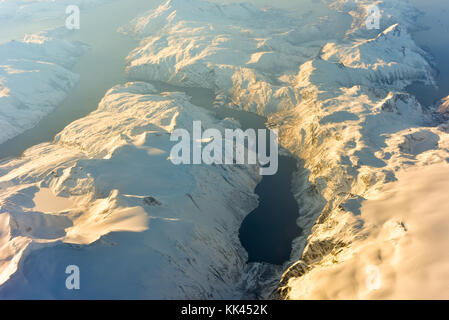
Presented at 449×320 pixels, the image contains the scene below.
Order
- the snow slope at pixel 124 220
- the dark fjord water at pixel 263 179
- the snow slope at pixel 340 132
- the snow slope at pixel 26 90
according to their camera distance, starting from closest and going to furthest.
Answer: the snow slope at pixel 340 132
the snow slope at pixel 124 220
the dark fjord water at pixel 263 179
the snow slope at pixel 26 90

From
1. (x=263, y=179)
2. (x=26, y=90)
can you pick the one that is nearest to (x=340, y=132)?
(x=263, y=179)

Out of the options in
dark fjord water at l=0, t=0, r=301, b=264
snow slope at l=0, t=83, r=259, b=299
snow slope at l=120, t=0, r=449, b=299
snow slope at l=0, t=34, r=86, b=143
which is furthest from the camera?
snow slope at l=0, t=34, r=86, b=143

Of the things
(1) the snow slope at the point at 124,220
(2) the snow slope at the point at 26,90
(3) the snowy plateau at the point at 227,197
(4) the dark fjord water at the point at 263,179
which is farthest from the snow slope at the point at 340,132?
(2) the snow slope at the point at 26,90

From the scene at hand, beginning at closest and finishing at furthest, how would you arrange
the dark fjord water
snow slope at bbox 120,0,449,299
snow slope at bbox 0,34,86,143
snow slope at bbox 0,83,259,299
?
snow slope at bbox 120,0,449,299 < snow slope at bbox 0,83,259,299 < the dark fjord water < snow slope at bbox 0,34,86,143

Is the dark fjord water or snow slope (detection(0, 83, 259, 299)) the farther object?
the dark fjord water

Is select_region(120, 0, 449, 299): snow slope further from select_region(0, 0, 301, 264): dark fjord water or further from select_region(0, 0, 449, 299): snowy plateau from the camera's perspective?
select_region(0, 0, 301, 264): dark fjord water

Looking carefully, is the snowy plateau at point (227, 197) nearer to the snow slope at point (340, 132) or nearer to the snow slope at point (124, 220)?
the snow slope at point (124, 220)

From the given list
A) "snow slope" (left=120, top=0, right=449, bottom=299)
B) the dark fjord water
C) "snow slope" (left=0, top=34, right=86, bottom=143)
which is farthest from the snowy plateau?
the dark fjord water
